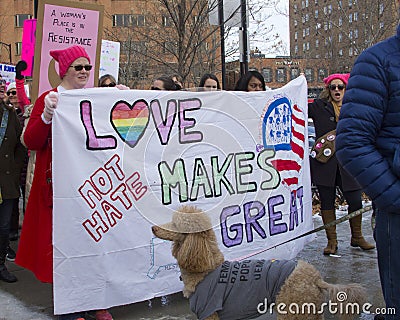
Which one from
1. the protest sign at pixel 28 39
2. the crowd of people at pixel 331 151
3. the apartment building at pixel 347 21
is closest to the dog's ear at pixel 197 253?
the crowd of people at pixel 331 151

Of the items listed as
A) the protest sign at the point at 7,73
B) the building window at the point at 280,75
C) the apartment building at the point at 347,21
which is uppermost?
the building window at the point at 280,75

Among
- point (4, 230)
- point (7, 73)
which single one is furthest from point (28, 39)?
point (7, 73)

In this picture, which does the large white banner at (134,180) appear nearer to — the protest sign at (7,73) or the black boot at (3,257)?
the black boot at (3,257)

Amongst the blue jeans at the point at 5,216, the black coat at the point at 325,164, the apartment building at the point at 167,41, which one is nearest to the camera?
the blue jeans at the point at 5,216

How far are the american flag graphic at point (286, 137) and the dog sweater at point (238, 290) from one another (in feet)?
4.83

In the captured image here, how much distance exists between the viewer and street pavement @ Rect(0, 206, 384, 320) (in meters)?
4.14

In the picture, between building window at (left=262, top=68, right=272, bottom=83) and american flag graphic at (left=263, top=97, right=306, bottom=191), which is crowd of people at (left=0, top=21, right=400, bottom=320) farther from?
building window at (left=262, top=68, right=272, bottom=83)

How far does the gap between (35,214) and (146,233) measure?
82cm

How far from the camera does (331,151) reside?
18.6ft

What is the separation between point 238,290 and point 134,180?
1148 millimetres

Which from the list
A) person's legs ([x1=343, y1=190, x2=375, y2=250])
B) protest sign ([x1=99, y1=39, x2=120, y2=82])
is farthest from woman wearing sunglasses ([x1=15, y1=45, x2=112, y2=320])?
protest sign ([x1=99, y1=39, x2=120, y2=82])

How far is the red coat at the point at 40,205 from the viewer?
12.5ft

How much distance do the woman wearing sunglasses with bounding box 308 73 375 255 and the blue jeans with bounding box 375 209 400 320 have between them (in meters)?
3.33

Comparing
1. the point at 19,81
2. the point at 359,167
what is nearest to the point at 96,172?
the point at 359,167
